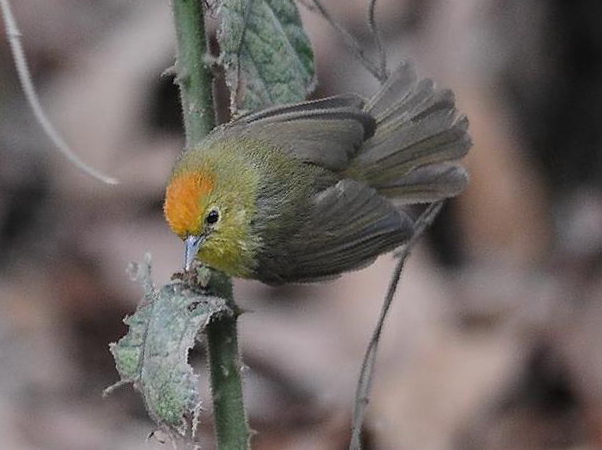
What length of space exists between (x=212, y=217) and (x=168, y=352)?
2.07 ft

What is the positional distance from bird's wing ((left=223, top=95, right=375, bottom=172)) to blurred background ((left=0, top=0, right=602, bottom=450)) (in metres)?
1.13

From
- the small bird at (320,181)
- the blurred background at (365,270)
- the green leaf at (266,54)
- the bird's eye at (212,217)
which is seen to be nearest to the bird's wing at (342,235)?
the small bird at (320,181)

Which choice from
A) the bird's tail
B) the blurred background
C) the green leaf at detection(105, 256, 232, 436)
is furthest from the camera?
the blurred background

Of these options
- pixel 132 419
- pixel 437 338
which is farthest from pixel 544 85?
pixel 132 419

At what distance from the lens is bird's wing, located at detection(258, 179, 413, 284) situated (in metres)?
2.12

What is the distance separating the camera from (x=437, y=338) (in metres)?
3.54

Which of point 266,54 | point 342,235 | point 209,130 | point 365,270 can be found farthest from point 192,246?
point 365,270

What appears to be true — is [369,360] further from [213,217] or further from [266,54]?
[266,54]

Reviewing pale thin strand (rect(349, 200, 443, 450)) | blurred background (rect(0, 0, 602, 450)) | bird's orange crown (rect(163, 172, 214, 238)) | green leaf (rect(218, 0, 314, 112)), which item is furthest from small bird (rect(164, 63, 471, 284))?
blurred background (rect(0, 0, 602, 450))

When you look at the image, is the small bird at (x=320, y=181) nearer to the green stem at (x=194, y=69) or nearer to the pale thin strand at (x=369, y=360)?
the pale thin strand at (x=369, y=360)

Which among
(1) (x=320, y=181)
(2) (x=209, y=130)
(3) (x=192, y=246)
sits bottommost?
(2) (x=209, y=130)

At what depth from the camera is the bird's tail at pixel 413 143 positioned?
2.20 metres

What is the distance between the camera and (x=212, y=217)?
7.16ft

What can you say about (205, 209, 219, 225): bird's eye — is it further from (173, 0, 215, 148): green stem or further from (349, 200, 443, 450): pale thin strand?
(173, 0, 215, 148): green stem
